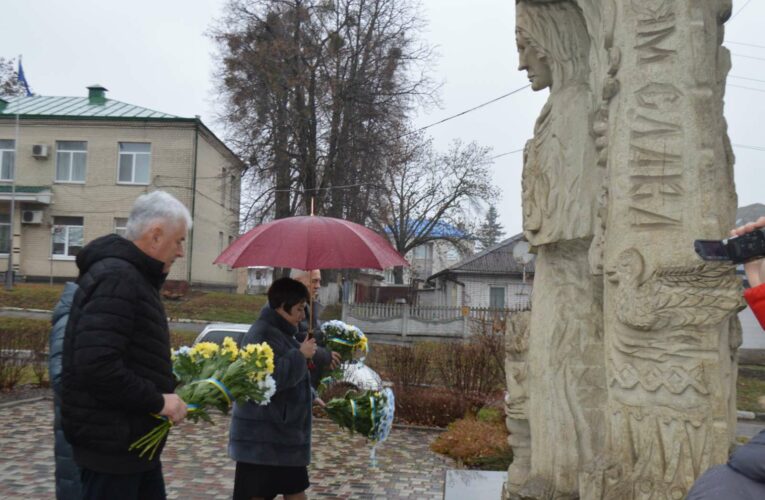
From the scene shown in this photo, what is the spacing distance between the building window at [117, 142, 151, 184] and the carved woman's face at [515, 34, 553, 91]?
28621 millimetres

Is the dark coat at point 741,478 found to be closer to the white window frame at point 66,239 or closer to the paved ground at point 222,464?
the paved ground at point 222,464

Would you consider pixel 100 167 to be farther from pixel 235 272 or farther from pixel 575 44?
pixel 575 44

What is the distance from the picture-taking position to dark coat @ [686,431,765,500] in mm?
1275

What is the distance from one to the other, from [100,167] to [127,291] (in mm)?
30273

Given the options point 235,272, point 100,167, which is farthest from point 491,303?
point 100,167

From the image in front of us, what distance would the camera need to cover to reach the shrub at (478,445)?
24.4ft

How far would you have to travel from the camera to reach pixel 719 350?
2.77 m

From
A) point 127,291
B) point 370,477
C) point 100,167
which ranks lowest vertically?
point 370,477

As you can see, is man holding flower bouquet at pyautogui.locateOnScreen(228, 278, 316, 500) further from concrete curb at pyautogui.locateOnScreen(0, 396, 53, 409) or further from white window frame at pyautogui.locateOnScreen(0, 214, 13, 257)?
white window frame at pyautogui.locateOnScreen(0, 214, 13, 257)

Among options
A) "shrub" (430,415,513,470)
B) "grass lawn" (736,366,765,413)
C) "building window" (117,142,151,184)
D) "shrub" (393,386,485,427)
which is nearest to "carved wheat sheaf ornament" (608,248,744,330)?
"shrub" (430,415,513,470)

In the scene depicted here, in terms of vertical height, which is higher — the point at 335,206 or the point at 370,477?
the point at 335,206

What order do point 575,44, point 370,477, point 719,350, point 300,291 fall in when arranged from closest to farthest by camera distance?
point 719,350, point 575,44, point 300,291, point 370,477

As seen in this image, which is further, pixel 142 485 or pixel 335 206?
pixel 335 206

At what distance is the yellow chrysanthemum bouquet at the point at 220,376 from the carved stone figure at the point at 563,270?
1.63 m
